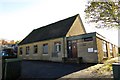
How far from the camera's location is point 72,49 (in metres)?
21.4

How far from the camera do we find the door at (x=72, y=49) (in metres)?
21.0

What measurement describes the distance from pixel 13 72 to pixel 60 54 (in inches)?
510

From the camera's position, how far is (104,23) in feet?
52.5

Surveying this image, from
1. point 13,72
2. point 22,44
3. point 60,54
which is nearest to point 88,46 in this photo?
point 60,54

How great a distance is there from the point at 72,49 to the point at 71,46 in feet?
1.57

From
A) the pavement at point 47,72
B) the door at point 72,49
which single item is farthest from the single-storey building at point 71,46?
the pavement at point 47,72

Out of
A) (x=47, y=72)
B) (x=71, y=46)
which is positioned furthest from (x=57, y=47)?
(x=47, y=72)

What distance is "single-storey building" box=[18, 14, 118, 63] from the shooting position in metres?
18.5

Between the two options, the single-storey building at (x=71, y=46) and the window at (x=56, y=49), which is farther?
the window at (x=56, y=49)

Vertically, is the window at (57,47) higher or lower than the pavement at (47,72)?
higher

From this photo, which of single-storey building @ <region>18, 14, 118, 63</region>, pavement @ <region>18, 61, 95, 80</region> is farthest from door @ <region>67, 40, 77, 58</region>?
pavement @ <region>18, 61, 95, 80</region>

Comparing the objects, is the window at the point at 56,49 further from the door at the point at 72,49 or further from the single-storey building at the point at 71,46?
the door at the point at 72,49

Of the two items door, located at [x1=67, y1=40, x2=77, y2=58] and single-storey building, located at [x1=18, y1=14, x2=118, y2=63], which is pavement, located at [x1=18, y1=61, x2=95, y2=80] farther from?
door, located at [x1=67, y1=40, x2=77, y2=58]

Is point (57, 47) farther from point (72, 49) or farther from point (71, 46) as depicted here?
point (72, 49)
